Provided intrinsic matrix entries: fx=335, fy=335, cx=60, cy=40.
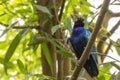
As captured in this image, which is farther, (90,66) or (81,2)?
(81,2)

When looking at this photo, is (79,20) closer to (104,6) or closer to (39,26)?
(39,26)

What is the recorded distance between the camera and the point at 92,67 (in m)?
0.95

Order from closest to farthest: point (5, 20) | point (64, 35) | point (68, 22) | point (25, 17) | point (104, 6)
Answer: point (104, 6) → point (68, 22) → point (64, 35) → point (25, 17) → point (5, 20)

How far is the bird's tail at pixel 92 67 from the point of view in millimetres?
935

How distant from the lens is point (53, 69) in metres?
0.95

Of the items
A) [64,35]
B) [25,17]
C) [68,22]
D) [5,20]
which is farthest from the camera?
[5,20]

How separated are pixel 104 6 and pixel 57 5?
0.44 metres

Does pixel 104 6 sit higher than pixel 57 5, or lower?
higher

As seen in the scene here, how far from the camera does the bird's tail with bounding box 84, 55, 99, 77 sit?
93cm

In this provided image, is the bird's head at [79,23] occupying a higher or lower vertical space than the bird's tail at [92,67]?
higher

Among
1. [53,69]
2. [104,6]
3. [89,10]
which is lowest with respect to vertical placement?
[53,69]

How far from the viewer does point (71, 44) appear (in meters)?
A: 1.01

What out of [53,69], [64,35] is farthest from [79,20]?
[53,69]

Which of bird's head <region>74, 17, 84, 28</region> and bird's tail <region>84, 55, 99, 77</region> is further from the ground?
bird's head <region>74, 17, 84, 28</region>
